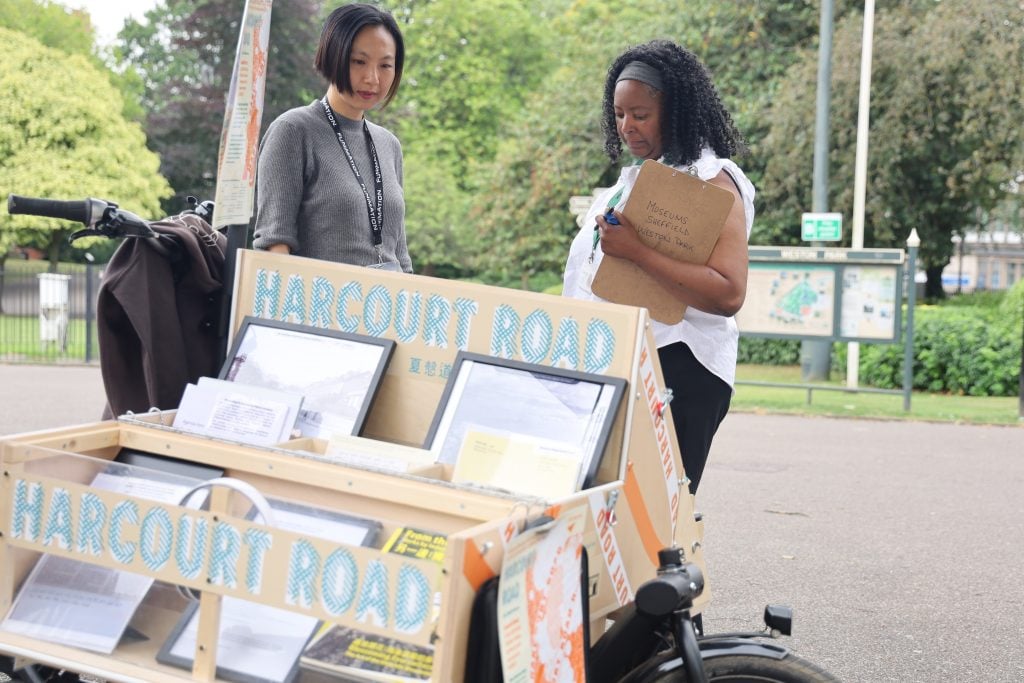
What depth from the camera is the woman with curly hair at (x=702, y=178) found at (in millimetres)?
2613

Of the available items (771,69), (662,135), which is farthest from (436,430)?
(771,69)

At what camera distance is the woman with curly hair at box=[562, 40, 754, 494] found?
8.57 feet

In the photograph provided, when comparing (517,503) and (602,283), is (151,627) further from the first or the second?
(602,283)

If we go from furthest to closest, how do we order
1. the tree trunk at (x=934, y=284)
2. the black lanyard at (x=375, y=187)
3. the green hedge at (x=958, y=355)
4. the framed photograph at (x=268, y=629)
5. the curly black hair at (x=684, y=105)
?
the tree trunk at (x=934, y=284) → the green hedge at (x=958, y=355) → the black lanyard at (x=375, y=187) → the curly black hair at (x=684, y=105) → the framed photograph at (x=268, y=629)

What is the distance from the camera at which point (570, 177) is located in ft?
80.3

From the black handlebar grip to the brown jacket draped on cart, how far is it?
11 centimetres

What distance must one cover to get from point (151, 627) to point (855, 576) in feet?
14.2

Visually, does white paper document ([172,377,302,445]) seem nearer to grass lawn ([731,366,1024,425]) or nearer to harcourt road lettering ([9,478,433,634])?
harcourt road lettering ([9,478,433,634])

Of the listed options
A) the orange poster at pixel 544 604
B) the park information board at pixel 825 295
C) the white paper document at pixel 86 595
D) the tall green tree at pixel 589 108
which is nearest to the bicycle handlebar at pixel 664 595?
the orange poster at pixel 544 604

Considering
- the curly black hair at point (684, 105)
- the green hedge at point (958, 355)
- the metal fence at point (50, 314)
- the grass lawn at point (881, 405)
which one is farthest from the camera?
the metal fence at point (50, 314)

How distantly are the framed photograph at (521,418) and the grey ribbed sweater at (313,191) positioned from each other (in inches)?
31.0

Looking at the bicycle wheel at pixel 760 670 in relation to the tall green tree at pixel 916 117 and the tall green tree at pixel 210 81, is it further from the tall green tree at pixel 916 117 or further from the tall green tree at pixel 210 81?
the tall green tree at pixel 210 81

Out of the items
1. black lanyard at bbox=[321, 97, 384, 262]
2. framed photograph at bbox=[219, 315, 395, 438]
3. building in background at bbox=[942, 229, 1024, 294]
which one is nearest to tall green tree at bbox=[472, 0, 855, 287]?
black lanyard at bbox=[321, 97, 384, 262]

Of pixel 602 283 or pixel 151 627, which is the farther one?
pixel 602 283
